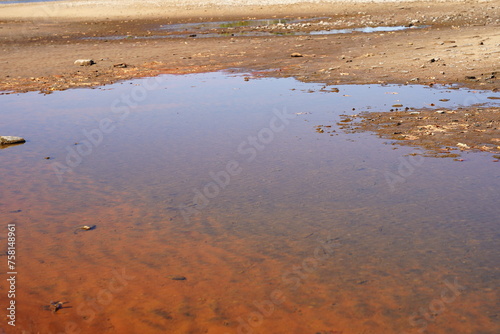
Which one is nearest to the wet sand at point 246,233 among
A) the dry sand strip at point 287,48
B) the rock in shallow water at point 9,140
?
the rock in shallow water at point 9,140

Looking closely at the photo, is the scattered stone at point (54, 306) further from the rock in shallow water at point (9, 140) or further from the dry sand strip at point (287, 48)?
the dry sand strip at point (287, 48)

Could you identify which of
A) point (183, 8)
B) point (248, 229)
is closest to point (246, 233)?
point (248, 229)

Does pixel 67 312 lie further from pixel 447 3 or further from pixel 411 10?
pixel 447 3

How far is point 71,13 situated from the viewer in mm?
43312

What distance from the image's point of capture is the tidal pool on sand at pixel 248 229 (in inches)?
183

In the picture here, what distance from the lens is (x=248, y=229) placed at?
618 centimetres

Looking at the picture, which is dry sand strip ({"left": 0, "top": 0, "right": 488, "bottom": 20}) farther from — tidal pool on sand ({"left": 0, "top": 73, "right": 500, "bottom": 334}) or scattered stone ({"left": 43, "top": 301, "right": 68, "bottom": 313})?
scattered stone ({"left": 43, "top": 301, "right": 68, "bottom": 313})

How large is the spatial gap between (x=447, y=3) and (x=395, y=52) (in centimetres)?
1681

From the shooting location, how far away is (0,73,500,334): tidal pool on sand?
464cm

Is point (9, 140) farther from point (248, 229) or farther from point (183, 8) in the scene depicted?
point (183, 8)

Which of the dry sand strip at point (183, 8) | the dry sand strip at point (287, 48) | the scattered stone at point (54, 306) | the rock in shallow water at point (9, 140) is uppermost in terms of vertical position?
the dry sand strip at point (183, 8)

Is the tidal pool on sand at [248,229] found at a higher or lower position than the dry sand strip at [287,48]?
lower

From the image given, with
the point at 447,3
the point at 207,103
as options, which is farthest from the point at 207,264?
the point at 447,3

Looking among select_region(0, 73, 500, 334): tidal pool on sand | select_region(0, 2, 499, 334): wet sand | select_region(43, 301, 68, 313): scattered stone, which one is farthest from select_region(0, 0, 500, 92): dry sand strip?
select_region(43, 301, 68, 313): scattered stone
